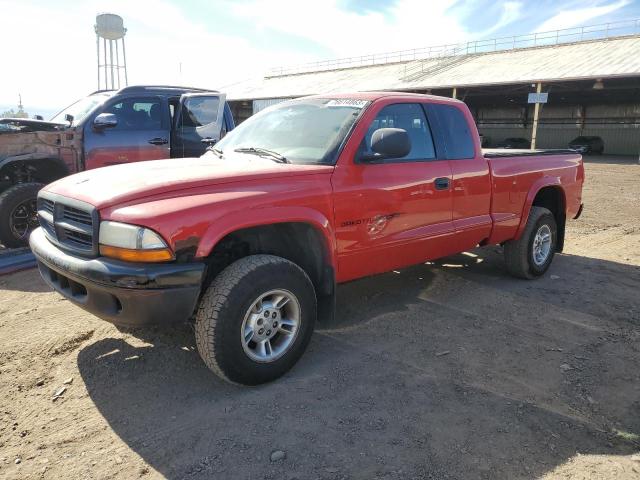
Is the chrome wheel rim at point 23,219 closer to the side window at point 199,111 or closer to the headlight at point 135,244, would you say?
the side window at point 199,111

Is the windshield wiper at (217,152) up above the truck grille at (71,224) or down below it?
above

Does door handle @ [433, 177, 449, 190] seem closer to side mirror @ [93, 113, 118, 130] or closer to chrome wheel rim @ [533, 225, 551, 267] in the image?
chrome wheel rim @ [533, 225, 551, 267]

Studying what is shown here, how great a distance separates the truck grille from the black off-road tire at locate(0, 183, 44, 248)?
2.82m

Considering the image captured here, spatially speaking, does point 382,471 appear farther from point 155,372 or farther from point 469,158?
point 469,158

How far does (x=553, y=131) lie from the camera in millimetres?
36375

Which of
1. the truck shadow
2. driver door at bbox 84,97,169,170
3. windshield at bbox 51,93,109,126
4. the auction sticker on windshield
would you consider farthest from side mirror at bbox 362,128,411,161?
windshield at bbox 51,93,109,126

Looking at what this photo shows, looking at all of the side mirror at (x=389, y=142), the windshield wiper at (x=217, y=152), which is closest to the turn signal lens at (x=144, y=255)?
the windshield wiper at (x=217, y=152)

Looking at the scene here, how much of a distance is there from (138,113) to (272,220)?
478cm

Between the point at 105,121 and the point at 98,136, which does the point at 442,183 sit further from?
the point at 98,136

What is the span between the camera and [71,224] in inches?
115

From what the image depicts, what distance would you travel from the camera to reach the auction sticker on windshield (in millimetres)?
3770

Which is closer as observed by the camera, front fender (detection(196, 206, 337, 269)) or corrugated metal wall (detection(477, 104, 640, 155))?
front fender (detection(196, 206, 337, 269))

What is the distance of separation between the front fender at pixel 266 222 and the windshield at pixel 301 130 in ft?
1.56

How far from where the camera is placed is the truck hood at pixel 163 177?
109 inches
